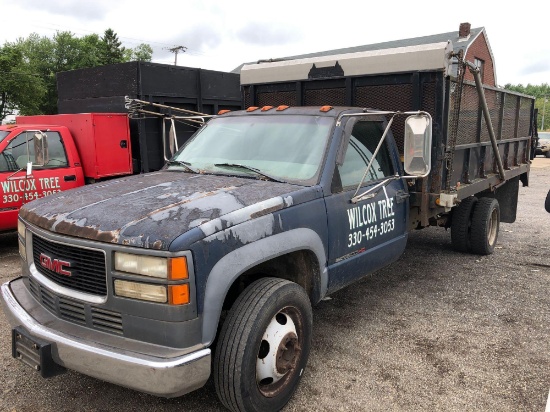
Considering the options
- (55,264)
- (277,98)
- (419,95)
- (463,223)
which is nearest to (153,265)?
(55,264)

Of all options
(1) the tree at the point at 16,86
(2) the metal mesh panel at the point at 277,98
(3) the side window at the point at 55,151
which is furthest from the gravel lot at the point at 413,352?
(1) the tree at the point at 16,86

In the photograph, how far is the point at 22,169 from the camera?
21.7ft

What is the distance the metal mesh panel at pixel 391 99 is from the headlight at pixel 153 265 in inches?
123

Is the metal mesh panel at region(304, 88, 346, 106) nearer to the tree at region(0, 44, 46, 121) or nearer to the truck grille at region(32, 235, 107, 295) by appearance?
the truck grille at region(32, 235, 107, 295)

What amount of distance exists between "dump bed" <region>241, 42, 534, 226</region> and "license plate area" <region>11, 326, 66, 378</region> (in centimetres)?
349

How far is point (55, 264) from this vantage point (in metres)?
2.78

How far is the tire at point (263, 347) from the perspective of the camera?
105 inches

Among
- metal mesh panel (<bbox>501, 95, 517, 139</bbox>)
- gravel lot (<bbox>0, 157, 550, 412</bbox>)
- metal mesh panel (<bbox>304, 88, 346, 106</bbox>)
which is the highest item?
metal mesh panel (<bbox>304, 88, 346, 106</bbox>)

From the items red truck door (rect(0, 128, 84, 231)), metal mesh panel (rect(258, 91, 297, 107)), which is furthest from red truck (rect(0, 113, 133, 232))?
metal mesh panel (rect(258, 91, 297, 107))

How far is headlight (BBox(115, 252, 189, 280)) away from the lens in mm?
2416

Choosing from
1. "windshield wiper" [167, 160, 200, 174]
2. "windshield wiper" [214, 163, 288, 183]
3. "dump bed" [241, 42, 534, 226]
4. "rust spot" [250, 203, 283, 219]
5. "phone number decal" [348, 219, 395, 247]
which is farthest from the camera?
"dump bed" [241, 42, 534, 226]

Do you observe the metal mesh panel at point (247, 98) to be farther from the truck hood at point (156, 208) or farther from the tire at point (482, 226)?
the tire at point (482, 226)

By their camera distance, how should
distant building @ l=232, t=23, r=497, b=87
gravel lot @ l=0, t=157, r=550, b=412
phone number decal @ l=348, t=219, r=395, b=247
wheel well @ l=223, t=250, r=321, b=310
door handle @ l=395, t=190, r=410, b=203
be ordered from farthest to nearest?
1. distant building @ l=232, t=23, r=497, b=87
2. door handle @ l=395, t=190, r=410, b=203
3. phone number decal @ l=348, t=219, r=395, b=247
4. wheel well @ l=223, t=250, r=321, b=310
5. gravel lot @ l=0, t=157, r=550, b=412

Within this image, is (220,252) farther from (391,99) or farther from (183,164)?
(391,99)
